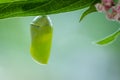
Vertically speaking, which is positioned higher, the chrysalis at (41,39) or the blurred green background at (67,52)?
the chrysalis at (41,39)

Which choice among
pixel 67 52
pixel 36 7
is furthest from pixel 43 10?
pixel 67 52

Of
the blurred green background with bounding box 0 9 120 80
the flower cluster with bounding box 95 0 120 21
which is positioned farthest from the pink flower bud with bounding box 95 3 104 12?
the blurred green background with bounding box 0 9 120 80

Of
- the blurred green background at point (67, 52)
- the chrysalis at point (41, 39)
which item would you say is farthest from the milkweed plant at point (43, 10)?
the blurred green background at point (67, 52)

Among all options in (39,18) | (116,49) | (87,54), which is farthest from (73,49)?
(39,18)

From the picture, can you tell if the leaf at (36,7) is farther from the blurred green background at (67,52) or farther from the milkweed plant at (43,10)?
the blurred green background at (67,52)

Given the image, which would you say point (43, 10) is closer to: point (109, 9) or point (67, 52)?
point (109, 9)

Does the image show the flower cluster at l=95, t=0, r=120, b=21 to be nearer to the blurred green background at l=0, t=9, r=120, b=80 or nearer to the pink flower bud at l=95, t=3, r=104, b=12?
the pink flower bud at l=95, t=3, r=104, b=12
